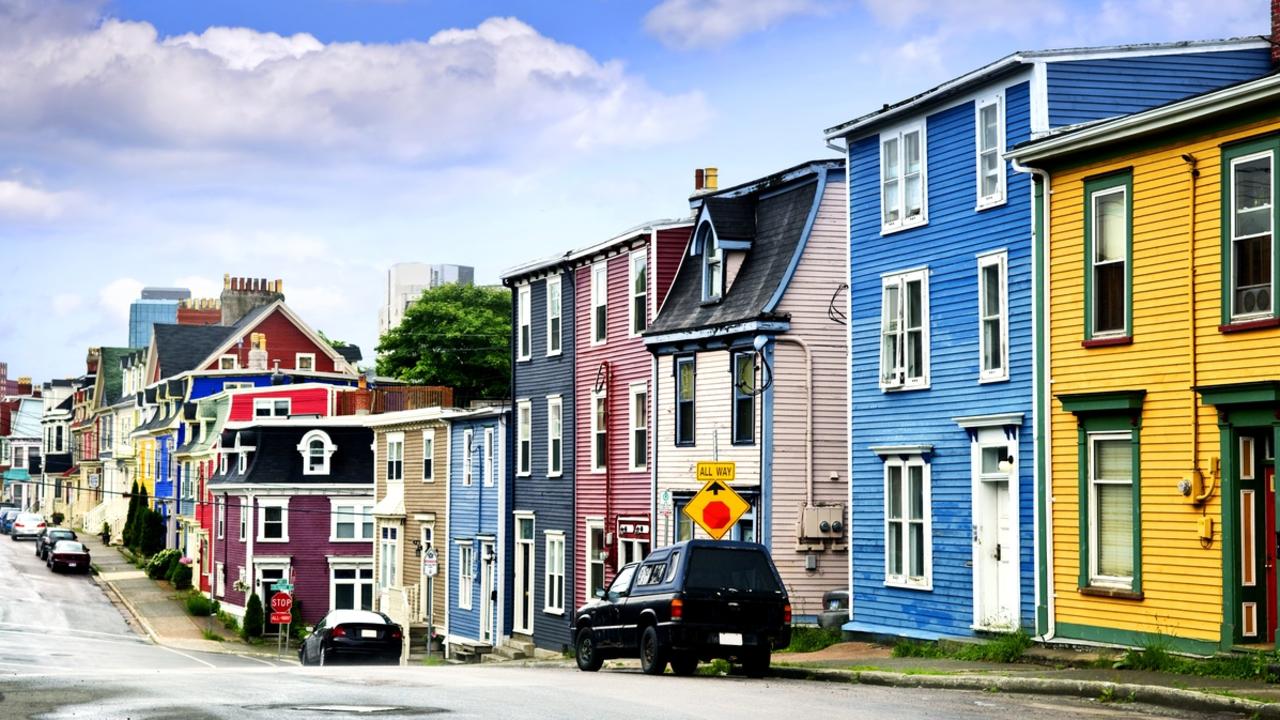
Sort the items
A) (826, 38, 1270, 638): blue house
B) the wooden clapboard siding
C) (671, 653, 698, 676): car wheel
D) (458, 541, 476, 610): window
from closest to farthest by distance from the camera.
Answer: the wooden clapboard siding < (671, 653, 698, 676): car wheel < (826, 38, 1270, 638): blue house < (458, 541, 476, 610): window

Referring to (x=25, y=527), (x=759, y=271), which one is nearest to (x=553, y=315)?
(x=759, y=271)

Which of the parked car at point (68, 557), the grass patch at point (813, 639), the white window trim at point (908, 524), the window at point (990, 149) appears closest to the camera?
the window at point (990, 149)

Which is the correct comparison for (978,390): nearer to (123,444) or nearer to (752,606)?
(752,606)

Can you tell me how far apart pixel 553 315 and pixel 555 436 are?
326 cm

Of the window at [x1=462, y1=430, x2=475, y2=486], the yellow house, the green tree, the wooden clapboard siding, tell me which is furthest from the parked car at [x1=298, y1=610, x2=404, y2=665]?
the green tree

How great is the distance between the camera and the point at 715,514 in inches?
1129

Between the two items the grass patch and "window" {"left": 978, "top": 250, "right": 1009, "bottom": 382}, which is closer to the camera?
"window" {"left": 978, "top": 250, "right": 1009, "bottom": 382}

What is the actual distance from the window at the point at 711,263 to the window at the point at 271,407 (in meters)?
45.2

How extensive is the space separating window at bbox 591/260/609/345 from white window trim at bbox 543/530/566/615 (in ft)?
18.0

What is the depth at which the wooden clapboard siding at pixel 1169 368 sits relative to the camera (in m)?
22.5

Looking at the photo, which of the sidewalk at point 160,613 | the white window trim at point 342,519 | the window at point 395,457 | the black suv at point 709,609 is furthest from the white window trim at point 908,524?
the white window trim at point 342,519

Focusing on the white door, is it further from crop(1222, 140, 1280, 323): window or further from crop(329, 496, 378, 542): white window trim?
crop(1222, 140, 1280, 323): window

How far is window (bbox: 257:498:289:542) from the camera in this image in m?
70.8

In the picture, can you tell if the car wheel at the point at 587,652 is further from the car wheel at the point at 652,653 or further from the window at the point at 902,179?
the window at the point at 902,179
